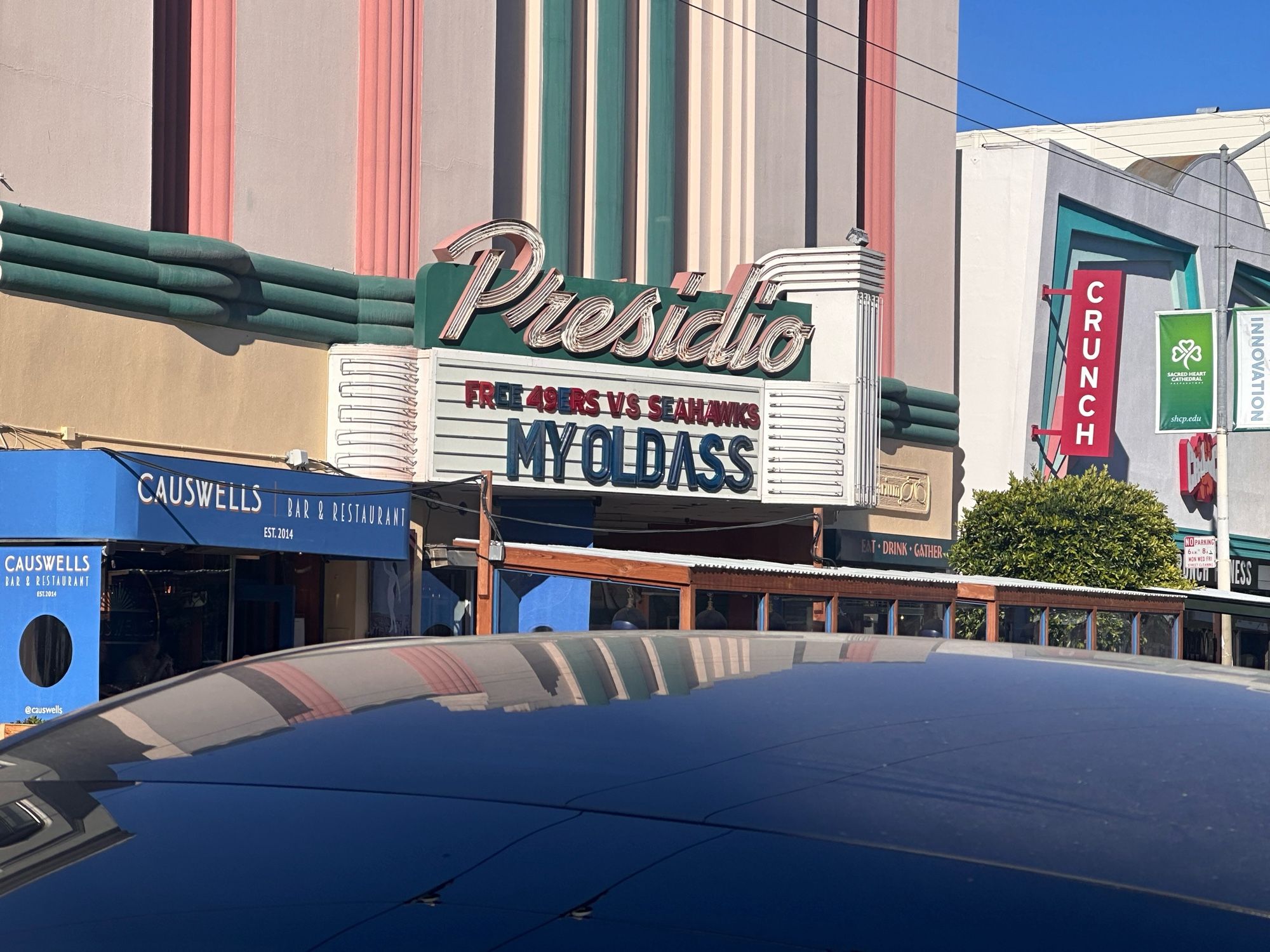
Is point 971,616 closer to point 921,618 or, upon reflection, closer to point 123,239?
point 921,618

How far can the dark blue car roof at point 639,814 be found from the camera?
148 centimetres

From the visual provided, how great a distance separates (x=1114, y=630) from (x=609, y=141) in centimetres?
1029

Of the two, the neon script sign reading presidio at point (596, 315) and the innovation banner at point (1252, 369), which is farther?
the innovation banner at point (1252, 369)

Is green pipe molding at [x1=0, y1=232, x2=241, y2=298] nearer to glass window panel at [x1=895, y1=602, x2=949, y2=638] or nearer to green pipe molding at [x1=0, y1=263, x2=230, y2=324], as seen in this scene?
green pipe molding at [x1=0, y1=263, x2=230, y2=324]

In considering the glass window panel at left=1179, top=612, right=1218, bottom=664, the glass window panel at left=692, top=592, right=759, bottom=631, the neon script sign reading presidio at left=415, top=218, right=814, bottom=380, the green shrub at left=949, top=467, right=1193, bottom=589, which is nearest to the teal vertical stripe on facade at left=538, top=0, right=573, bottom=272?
the neon script sign reading presidio at left=415, top=218, right=814, bottom=380

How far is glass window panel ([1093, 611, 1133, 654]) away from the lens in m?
19.7

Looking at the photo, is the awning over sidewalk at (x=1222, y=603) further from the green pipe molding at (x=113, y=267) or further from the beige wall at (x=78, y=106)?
the beige wall at (x=78, y=106)

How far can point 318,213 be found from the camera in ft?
65.5

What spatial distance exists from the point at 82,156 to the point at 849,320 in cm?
1148

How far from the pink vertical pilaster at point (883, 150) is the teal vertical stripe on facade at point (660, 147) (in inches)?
184

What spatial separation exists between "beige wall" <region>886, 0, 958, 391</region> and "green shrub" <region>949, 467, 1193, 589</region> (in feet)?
10.5

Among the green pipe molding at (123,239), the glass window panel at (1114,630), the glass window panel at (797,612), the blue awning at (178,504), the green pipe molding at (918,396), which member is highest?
the green pipe molding at (123,239)

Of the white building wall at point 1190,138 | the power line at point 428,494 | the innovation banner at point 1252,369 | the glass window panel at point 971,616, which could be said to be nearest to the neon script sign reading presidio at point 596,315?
the power line at point 428,494

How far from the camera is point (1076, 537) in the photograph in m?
25.0
